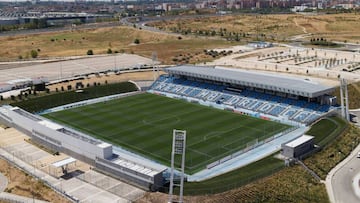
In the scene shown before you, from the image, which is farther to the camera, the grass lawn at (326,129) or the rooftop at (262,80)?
the rooftop at (262,80)

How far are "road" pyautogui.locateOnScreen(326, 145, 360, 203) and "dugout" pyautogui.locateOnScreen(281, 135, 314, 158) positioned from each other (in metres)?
4.08

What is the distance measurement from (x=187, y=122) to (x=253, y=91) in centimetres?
1577

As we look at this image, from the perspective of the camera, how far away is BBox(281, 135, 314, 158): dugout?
46.2 m

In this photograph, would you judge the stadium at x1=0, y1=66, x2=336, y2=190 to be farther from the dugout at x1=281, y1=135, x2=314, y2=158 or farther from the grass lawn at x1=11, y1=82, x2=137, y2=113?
the dugout at x1=281, y1=135, x2=314, y2=158

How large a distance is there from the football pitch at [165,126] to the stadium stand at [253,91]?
3552 mm

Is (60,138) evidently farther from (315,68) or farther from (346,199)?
(315,68)

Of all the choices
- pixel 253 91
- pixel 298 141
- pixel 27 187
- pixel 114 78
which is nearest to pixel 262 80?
pixel 253 91

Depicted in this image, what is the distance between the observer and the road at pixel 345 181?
38.6 m

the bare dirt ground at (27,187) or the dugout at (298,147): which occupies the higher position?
the dugout at (298,147)

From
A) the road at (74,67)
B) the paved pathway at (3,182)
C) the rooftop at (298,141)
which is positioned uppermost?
the road at (74,67)

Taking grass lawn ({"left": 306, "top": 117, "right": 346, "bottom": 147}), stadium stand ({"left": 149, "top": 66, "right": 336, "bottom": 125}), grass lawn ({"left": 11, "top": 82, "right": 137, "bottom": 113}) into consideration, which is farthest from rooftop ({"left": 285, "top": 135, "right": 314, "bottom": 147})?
grass lawn ({"left": 11, "top": 82, "right": 137, "bottom": 113})

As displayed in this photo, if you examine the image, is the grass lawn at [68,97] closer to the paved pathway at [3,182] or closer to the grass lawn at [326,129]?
the paved pathway at [3,182]

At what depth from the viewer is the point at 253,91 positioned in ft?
230

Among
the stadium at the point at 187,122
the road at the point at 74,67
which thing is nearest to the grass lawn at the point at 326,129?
the stadium at the point at 187,122
